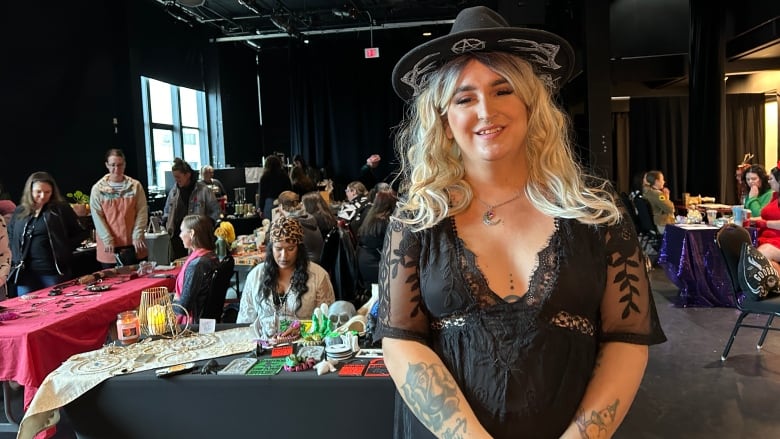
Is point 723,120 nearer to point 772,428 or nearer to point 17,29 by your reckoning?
point 772,428

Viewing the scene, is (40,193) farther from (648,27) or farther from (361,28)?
(648,27)

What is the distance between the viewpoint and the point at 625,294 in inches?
38.7

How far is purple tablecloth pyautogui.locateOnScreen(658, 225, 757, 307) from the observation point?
5.02 metres

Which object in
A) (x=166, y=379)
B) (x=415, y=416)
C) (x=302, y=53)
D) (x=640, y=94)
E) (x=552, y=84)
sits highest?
(x=302, y=53)

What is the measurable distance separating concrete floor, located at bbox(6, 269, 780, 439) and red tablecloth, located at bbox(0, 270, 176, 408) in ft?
1.56

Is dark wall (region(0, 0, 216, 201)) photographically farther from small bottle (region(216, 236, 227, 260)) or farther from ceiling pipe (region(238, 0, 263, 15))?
small bottle (region(216, 236, 227, 260))

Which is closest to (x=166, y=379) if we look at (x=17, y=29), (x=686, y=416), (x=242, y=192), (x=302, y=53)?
(x=686, y=416)

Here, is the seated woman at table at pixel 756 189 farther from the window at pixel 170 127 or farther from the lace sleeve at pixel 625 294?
the window at pixel 170 127

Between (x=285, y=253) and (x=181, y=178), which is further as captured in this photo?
(x=181, y=178)

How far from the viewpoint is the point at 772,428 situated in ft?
9.00

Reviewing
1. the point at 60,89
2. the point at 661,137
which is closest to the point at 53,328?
the point at 60,89

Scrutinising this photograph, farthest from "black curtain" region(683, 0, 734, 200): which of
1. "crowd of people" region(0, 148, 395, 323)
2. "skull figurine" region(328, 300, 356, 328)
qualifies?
"skull figurine" region(328, 300, 356, 328)

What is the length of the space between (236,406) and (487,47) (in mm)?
1616

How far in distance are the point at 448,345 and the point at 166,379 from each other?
143 cm
